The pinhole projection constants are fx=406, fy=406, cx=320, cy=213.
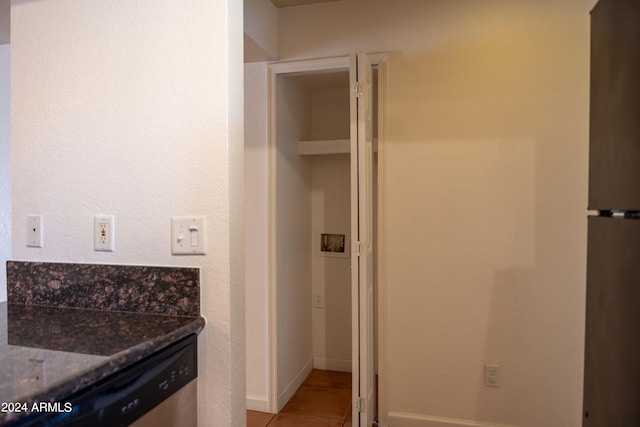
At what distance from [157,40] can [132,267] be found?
2.29ft

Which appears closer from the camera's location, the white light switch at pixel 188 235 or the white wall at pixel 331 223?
the white light switch at pixel 188 235

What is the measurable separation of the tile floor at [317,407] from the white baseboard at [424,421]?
284 millimetres

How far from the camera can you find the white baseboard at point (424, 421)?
→ 2219 mm

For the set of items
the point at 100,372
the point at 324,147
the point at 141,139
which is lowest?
the point at 100,372

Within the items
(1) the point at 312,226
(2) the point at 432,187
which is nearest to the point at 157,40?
(2) the point at 432,187

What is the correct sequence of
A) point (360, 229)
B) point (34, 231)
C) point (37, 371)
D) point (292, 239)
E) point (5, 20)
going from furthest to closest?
point (292, 239), point (5, 20), point (360, 229), point (34, 231), point (37, 371)

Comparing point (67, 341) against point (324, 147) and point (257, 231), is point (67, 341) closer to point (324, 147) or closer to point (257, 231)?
point (257, 231)

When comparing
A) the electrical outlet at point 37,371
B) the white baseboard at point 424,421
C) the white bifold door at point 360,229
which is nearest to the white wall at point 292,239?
A: the white bifold door at point 360,229


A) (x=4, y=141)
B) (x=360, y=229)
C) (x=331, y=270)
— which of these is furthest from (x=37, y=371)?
(x=4, y=141)

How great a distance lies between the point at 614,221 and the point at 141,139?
4.35 ft

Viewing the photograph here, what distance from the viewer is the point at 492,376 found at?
7.17 feet

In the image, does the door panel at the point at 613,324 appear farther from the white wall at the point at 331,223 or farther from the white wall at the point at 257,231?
the white wall at the point at 331,223

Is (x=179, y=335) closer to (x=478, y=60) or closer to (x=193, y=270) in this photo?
(x=193, y=270)

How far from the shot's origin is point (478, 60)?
7.13 ft
